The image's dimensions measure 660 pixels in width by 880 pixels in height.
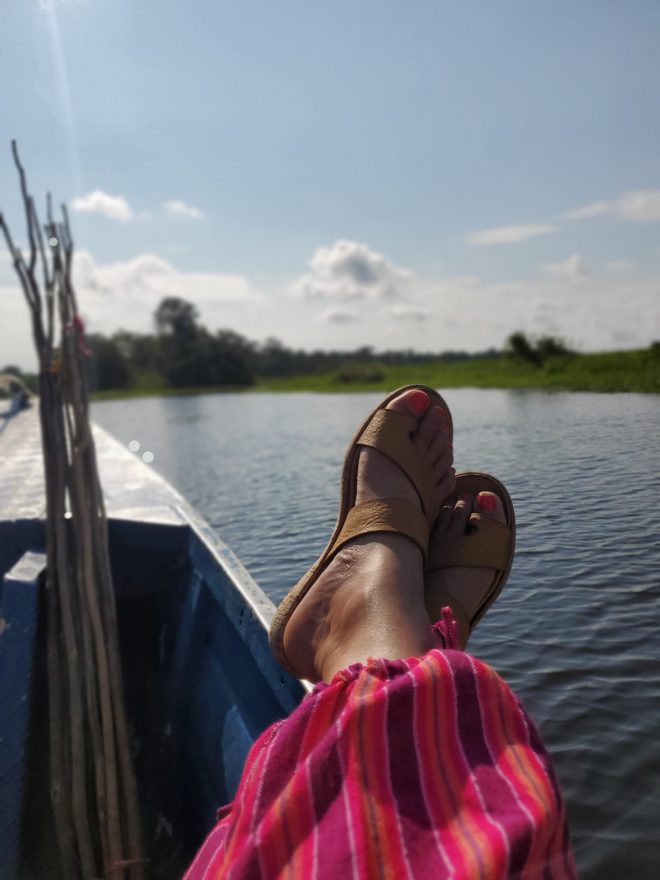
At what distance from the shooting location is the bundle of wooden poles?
5.14ft

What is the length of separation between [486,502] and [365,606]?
0.61 meters

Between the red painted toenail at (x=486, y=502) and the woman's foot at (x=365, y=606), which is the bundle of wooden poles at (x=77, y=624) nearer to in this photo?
the woman's foot at (x=365, y=606)

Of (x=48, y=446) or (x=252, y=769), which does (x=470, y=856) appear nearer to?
(x=252, y=769)

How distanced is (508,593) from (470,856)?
122 centimetres

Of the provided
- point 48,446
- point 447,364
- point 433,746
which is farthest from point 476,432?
point 433,746

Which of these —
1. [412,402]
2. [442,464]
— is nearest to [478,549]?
[442,464]

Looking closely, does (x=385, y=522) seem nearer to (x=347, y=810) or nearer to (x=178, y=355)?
(x=347, y=810)

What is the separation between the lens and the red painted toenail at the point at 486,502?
166 cm

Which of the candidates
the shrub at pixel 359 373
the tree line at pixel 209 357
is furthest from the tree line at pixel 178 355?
the shrub at pixel 359 373

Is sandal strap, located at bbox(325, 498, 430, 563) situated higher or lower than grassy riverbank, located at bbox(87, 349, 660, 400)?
lower

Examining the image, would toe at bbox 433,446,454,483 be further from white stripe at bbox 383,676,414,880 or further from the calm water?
white stripe at bbox 383,676,414,880

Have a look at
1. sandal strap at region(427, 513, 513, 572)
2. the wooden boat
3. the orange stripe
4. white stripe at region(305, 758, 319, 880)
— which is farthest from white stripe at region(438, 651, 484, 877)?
sandal strap at region(427, 513, 513, 572)

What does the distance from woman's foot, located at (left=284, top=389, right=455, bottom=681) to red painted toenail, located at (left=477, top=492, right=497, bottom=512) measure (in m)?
0.17

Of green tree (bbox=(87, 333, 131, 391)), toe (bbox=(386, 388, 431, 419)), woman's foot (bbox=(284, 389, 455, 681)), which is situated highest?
green tree (bbox=(87, 333, 131, 391))
